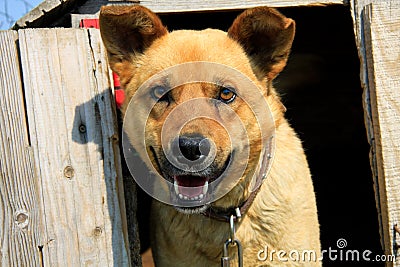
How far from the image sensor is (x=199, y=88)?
2797mm

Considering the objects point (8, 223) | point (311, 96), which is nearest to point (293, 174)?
point (8, 223)

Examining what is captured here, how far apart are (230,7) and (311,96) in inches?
127

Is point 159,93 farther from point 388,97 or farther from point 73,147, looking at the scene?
point 388,97

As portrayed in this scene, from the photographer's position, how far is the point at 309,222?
3127 millimetres

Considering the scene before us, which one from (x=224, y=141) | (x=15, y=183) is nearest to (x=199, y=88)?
(x=224, y=141)

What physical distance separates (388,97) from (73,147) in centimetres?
172

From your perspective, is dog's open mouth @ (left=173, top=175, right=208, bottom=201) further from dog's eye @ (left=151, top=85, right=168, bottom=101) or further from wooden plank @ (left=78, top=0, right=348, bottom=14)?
wooden plank @ (left=78, top=0, right=348, bottom=14)

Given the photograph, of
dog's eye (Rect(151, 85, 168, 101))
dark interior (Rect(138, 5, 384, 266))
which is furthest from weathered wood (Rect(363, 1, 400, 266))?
dark interior (Rect(138, 5, 384, 266))

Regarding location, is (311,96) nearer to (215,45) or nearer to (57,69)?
(215,45)

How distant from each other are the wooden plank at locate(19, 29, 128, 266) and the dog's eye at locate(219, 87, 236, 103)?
60 cm

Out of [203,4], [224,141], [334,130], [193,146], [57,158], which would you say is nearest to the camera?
[193,146]

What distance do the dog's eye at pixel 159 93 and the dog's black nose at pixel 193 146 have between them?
423 millimetres

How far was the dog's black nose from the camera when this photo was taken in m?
2.48

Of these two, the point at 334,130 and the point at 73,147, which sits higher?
the point at 73,147
